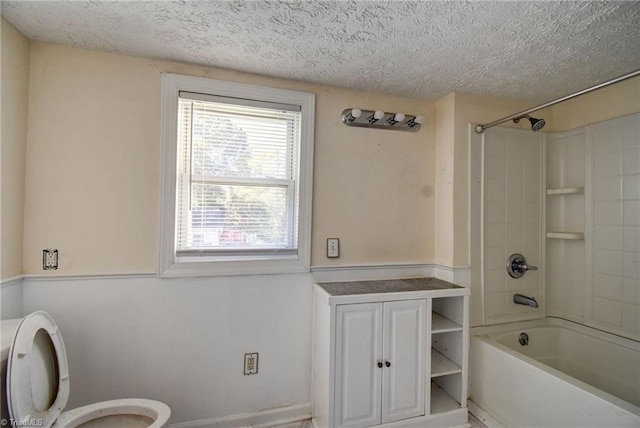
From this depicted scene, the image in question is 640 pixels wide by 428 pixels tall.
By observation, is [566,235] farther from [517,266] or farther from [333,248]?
[333,248]

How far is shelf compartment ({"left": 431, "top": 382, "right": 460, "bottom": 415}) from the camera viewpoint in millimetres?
1811

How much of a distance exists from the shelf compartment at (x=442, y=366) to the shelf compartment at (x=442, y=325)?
25 cm

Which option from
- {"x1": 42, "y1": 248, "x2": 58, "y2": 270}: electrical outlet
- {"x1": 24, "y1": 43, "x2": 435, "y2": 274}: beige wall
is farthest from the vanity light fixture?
{"x1": 42, "y1": 248, "x2": 58, "y2": 270}: electrical outlet

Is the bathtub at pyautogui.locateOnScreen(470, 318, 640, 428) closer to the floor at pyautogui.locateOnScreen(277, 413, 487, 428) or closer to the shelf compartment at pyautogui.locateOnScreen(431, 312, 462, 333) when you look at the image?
the floor at pyautogui.locateOnScreen(277, 413, 487, 428)

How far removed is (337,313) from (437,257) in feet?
3.26

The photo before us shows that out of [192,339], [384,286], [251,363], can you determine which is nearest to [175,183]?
[192,339]

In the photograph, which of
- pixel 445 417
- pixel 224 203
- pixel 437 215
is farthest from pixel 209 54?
pixel 445 417

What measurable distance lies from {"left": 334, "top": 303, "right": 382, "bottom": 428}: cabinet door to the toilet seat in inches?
51.2

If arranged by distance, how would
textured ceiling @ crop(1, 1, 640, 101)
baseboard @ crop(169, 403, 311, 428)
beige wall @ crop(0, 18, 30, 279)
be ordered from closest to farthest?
textured ceiling @ crop(1, 1, 640, 101), beige wall @ crop(0, 18, 30, 279), baseboard @ crop(169, 403, 311, 428)

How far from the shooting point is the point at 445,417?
1.77 metres

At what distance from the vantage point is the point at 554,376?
60.9 inches

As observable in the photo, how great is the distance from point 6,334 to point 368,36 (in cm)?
202

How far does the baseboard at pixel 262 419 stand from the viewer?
5.62ft

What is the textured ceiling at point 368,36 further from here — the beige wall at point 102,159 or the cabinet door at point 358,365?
the cabinet door at point 358,365
